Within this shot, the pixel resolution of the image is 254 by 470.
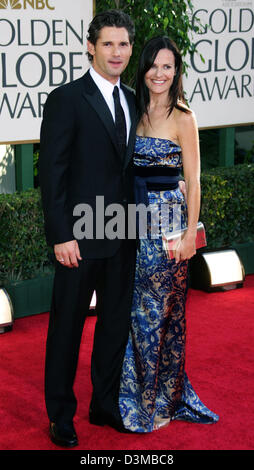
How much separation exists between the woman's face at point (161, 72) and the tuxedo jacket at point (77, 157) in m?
0.21

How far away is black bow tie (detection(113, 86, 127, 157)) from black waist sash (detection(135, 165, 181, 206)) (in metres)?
0.17

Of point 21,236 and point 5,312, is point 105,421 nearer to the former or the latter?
point 5,312

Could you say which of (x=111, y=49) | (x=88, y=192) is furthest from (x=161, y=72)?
(x=88, y=192)

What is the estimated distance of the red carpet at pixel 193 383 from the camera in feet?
12.3

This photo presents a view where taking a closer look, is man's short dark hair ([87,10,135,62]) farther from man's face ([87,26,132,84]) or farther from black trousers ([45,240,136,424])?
black trousers ([45,240,136,424])

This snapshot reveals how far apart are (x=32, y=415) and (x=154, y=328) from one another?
87cm

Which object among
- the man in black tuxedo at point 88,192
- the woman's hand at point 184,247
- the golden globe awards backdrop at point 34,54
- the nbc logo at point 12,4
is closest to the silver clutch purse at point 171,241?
the woman's hand at point 184,247

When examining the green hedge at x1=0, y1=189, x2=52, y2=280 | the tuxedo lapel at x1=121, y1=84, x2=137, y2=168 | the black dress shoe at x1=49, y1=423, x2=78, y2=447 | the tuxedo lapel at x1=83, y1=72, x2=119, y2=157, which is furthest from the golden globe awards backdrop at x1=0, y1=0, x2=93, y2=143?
the black dress shoe at x1=49, y1=423, x2=78, y2=447

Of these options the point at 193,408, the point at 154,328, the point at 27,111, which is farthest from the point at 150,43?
the point at 27,111

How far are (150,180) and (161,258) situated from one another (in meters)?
0.39

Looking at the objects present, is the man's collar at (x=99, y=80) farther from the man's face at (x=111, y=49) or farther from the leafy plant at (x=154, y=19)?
the leafy plant at (x=154, y=19)

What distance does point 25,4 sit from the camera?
5383 millimetres
